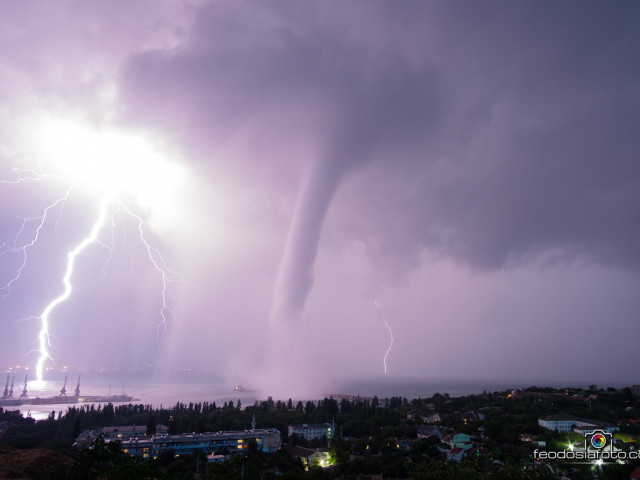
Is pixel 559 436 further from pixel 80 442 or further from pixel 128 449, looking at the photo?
pixel 80 442

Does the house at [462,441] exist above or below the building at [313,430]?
above

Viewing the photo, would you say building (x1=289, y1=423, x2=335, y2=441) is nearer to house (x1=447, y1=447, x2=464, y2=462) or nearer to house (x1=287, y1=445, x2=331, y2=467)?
house (x1=287, y1=445, x2=331, y2=467)

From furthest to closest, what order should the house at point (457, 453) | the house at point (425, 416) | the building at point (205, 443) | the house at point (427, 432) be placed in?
the house at point (425, 416)
the house at point (427, 432)
the building at point (205, 443)
the house at point (457, 453)

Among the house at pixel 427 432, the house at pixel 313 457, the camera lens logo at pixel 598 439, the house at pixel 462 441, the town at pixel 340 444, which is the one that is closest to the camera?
the town at pixel 340 444

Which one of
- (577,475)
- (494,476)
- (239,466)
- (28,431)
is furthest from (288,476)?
(28,431)

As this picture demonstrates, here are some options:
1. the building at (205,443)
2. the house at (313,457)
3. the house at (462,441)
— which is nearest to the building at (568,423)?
the house at (462,441)

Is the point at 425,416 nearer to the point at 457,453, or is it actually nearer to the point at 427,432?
the point at 427,432

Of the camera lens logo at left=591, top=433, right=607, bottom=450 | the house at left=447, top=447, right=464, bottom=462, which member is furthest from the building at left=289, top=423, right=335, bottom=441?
the camera lens logo at left=591, top=433, right=607, bottom=450

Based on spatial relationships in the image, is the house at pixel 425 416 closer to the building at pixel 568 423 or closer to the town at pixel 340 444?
the town at pixel 340 444

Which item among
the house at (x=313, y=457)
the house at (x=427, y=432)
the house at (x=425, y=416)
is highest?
the house at (x=427, y=432)
